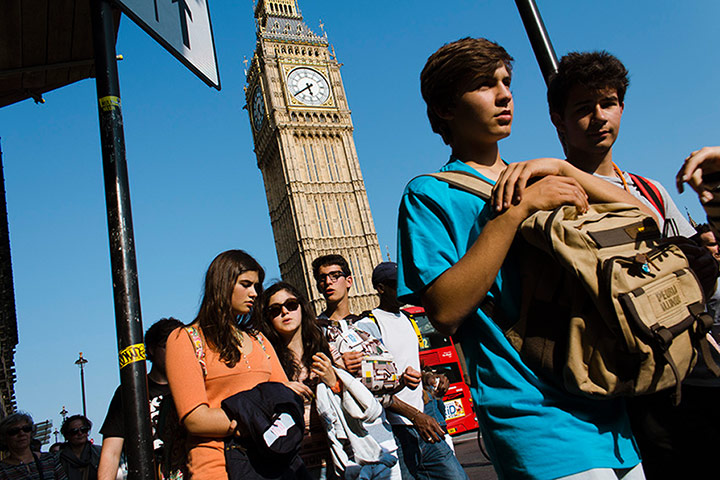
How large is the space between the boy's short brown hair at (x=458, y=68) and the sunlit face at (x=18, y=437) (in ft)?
14.2

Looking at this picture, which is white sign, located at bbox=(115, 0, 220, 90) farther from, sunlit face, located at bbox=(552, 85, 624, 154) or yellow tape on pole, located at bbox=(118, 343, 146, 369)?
sunlit face, located at bbox=(552, 85, 624, 154)

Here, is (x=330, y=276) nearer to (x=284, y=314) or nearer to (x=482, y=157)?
(x=284, y=314)

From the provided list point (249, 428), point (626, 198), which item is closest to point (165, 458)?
point (249, 428)

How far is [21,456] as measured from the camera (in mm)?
4203

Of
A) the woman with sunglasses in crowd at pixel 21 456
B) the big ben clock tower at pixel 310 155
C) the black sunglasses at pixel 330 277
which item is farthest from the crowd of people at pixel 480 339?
the big ben clock tower at pixel 310 155

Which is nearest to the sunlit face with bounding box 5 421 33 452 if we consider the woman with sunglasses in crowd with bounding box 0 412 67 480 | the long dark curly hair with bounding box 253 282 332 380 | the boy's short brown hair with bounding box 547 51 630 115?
the woman with sunglasses in crowd with bounding box 0 412 67 480

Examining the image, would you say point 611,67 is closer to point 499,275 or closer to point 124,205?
point 499,275

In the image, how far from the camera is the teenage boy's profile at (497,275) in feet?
3.47

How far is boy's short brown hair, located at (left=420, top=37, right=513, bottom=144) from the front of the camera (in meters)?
1.31

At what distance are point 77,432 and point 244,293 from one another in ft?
12.5

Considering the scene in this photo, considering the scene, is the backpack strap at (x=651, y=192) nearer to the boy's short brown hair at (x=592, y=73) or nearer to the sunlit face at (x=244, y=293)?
→ the boy's short brown hair at (x=592, y=73)

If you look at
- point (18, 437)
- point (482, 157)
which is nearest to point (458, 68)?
point (482, 157)

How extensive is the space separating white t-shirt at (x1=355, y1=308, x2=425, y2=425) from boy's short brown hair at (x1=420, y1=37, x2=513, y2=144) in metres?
2.02

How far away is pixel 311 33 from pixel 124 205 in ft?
133
